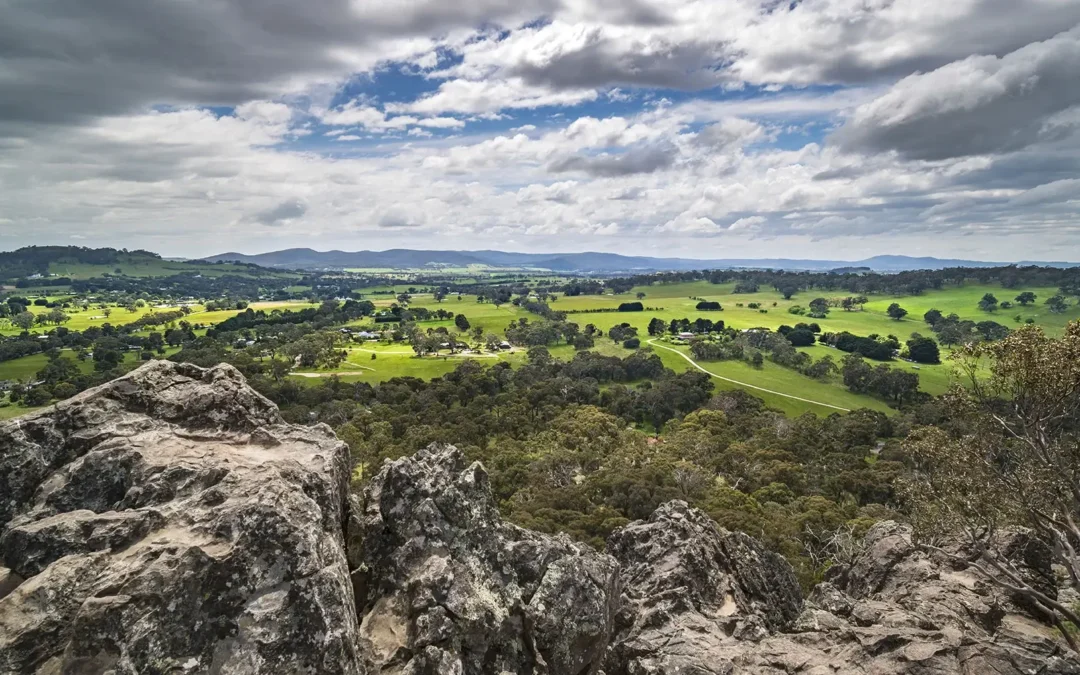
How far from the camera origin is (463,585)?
14.8 m

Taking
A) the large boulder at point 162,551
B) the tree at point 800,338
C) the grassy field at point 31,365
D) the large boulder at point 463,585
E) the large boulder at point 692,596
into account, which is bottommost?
the grassy field at point 31,365

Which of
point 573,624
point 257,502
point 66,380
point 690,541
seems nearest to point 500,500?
point 690,541

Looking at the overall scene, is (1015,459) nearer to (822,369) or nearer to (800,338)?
(822,369)

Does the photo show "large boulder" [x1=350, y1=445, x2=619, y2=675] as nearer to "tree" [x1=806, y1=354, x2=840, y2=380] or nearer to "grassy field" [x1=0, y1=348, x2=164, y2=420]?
"grassy field" [x1=0, y1=348, x2=164, y2=420]

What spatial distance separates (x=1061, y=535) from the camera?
2059 cm

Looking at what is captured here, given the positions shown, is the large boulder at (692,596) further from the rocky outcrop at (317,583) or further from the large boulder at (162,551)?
the large boulder at (162,551)

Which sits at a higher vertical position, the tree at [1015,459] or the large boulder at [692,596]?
the tree at [1015,459]

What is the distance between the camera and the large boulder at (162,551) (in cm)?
1048

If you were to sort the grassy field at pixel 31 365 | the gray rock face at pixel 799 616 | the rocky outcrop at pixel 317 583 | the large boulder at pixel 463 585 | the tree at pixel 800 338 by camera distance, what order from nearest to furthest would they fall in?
the rocky outcrop at pixel 317 583 < the large boulder at pixel 463 585 < the gray rock face at pixel 799 616 < the grassy field at pixel 31 365 < the tree at pixel 800 338

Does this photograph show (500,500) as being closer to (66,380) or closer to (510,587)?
(510,587)

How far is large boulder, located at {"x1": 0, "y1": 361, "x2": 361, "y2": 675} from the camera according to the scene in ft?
34.4

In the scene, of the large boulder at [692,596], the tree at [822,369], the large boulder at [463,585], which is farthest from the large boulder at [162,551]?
the tree at [822,369]

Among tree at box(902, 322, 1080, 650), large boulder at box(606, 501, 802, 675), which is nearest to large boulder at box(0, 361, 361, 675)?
large boulder at box(606, 501, 802, 675)

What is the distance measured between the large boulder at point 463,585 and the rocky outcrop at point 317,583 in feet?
Result: 0.17
